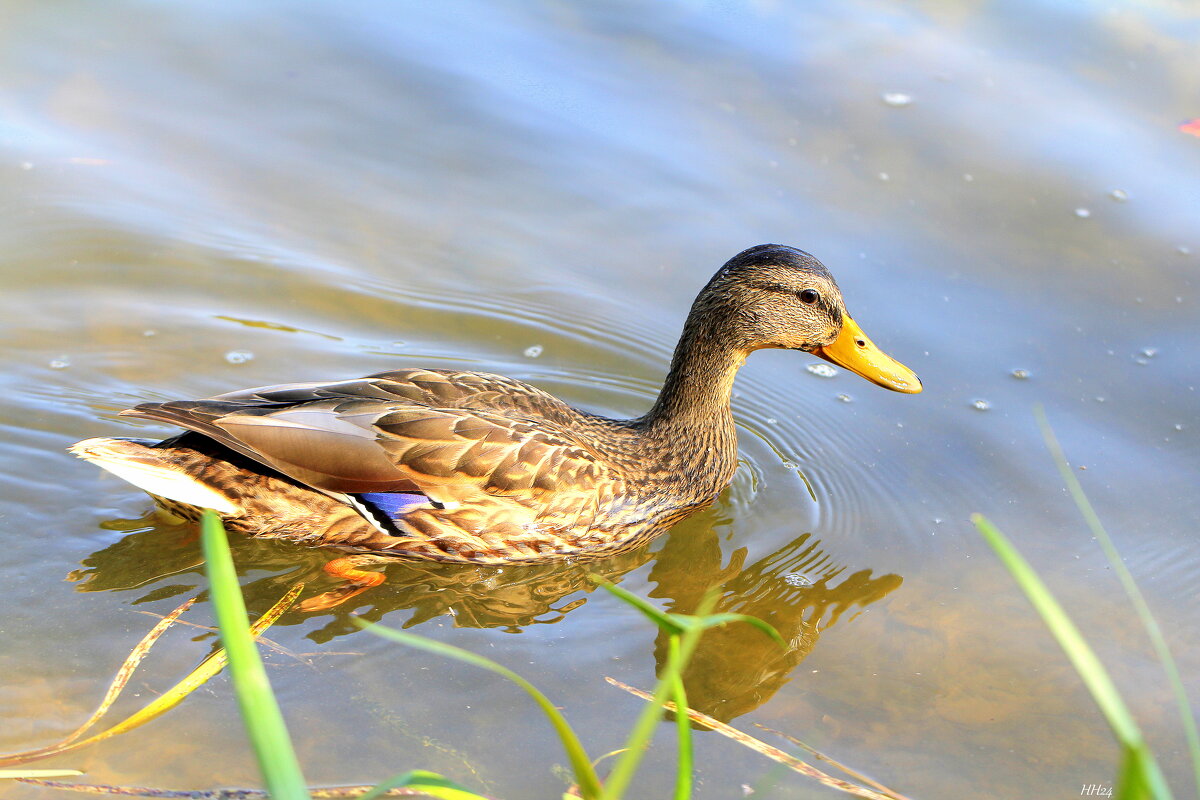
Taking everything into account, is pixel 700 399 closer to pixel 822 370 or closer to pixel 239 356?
pixel 822 370

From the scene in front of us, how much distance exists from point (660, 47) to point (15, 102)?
4.28 m

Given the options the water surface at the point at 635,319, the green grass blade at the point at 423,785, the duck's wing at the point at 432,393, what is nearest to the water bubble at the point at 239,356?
the water surface at the point at 635,319

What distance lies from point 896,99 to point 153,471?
5.52 meters

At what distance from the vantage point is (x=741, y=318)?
5285 mm

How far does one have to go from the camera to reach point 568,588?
484 centimetres

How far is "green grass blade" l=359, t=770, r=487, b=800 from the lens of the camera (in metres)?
2.30

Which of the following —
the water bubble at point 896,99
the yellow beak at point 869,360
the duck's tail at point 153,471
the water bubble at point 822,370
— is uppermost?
the water bubble at point 896,99

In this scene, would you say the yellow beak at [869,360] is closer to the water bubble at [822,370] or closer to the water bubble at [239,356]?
the water bubble at [822,370]

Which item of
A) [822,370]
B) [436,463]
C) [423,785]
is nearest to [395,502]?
Result: [436,463]

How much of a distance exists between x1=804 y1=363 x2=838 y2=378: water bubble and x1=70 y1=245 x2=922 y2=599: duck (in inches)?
44.2

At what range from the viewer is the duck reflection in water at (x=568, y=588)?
14.6 feet

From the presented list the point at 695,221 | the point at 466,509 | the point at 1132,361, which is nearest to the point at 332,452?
the point at 466,509

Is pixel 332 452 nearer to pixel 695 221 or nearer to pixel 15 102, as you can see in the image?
pixel 695 221

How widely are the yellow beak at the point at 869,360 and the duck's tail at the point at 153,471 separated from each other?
108 inches
